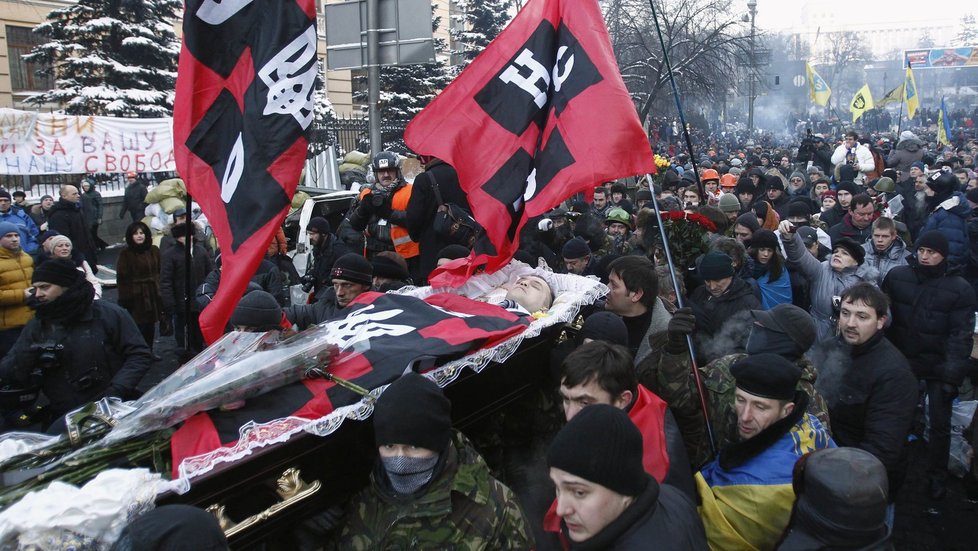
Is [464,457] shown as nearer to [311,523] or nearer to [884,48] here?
[311,523]

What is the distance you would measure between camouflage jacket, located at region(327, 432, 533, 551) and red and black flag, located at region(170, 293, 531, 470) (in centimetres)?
43

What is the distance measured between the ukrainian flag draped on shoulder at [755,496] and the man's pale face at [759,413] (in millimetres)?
72

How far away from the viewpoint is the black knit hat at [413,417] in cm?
245

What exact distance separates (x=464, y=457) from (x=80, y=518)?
Answer: 1191mm

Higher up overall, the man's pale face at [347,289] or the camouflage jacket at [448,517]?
the man's pale face at [347,289]

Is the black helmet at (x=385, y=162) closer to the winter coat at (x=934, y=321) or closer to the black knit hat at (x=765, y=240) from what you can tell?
the black knit hat at (x=765, y=240)

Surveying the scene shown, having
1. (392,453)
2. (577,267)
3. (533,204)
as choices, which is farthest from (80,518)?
(577,267)

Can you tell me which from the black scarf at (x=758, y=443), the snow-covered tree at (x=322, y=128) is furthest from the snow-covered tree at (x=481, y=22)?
the black scarf at (x=758, y=443)

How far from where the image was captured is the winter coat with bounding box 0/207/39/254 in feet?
30.9

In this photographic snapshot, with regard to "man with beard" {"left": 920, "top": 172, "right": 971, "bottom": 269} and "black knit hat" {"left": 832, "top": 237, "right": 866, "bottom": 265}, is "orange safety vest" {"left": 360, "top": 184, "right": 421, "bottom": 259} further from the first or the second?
"man with beard" {"left": 920, "top": 172, "right": 971, "bottom": 269}

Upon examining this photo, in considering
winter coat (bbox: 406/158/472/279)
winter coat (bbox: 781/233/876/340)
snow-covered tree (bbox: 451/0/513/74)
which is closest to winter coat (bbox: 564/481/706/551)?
winter coat (bbox: 406/158/472/279)

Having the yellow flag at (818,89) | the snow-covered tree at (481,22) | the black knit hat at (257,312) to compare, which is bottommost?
the black knit hat at (257,312)

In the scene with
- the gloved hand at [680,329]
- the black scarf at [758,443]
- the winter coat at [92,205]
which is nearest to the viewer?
the black scarf at [758,443]

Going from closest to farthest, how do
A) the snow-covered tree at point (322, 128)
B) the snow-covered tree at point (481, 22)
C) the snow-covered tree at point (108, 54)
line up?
the snow-covered tree at point (108, 54) → the snow-covered tree at point (322, 128) → the snow-covered tree at point (481, 22)
